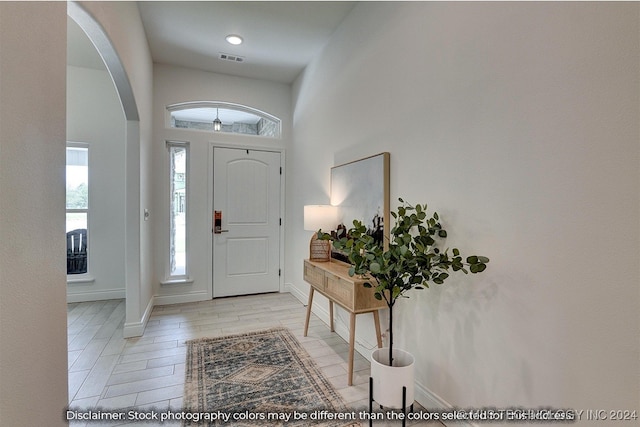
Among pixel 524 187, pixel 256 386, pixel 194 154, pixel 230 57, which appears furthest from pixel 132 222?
pixel 524 187

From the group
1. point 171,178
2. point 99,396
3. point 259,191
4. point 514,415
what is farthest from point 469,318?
point 171,178

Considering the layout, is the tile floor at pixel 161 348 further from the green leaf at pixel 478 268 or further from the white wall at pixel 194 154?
the green leaf at pixel 478 268

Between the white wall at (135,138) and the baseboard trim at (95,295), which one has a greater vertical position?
the white wall at (135,138)

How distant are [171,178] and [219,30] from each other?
1.91 meters

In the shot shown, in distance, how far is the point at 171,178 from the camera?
4039 millimetres

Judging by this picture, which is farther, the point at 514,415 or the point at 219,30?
the point at 219,30

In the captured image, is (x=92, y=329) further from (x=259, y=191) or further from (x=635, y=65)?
(x=635, y=65)

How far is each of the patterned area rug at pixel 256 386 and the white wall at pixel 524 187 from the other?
0.70 m

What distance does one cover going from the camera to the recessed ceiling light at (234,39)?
10.7ft

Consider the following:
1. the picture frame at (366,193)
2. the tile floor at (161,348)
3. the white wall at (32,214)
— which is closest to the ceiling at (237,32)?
the picture frame at (366,193)

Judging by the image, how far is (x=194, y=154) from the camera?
160 inches

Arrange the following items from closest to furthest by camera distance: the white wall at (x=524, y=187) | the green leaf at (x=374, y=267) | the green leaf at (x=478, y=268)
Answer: the white wall at (x=524, y=187) → the green leaf at (x=478, y=268) → the green leaf at (x=374, y=267)

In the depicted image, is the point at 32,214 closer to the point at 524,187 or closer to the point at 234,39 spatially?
the point at 524,187

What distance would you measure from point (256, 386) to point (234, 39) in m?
3.35
